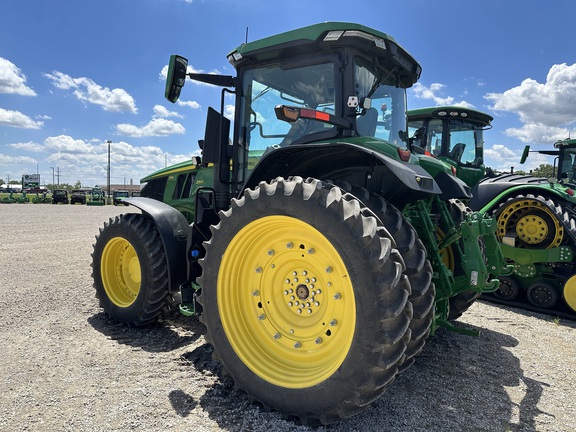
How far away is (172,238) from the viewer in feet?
13.4

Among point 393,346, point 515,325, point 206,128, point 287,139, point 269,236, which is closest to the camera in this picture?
point 393,346

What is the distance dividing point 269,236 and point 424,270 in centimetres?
107

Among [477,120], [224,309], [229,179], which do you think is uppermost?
[477,120]

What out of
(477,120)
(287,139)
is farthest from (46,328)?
(477,120)

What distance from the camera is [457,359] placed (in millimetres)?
3736

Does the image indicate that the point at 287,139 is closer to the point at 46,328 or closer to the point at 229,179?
the point at 229,179

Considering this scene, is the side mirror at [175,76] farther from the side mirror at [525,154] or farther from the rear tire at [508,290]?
the side mirror at [525,154]

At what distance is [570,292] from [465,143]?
364 cm

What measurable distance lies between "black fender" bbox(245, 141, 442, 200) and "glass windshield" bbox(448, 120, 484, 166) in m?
5.72

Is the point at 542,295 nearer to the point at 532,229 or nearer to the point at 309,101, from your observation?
the point at 532,229

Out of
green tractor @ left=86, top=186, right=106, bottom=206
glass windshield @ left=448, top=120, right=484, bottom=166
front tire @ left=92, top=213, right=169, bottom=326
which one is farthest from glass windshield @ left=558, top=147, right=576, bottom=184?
green tractor @ left=86, top=186, right=106, bottom=206

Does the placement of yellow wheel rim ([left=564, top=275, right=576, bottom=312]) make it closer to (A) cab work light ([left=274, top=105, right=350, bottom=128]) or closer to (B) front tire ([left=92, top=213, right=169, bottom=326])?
(A) cab work light ([left=274, top=105, right=350, bottom=128])

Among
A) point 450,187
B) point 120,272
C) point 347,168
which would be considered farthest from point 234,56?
point 120,272

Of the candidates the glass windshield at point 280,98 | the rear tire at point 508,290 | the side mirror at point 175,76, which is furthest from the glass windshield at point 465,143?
the side mirror at point 175,76
